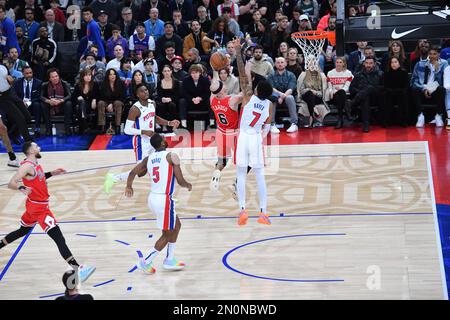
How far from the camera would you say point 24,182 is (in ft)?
34.8

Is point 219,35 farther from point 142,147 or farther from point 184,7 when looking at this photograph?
point 142,147

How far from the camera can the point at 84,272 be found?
10328 millimetres

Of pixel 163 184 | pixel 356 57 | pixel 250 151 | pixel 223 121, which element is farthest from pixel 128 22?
pixel 163 184

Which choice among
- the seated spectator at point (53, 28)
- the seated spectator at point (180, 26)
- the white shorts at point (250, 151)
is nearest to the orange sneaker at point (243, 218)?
the white shorts at point (250, 151)

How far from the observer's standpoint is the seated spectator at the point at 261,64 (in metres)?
17.3

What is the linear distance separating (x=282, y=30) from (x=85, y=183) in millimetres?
5850

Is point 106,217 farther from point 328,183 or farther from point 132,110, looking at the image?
point 328,183

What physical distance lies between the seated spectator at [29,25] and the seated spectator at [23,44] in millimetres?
114

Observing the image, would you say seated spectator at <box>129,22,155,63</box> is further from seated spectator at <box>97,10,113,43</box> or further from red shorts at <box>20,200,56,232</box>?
red shorts at <box>20,200,56,232</box>

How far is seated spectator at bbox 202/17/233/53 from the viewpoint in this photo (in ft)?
60.2

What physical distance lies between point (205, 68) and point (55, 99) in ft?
9.47

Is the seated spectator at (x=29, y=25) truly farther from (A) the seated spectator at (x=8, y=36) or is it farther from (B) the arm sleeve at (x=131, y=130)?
(B) the arm sleeve at (x=131, y=130)

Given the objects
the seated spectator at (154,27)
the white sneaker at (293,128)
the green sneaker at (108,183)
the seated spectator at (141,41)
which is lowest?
the white sneaker at (293,128)
